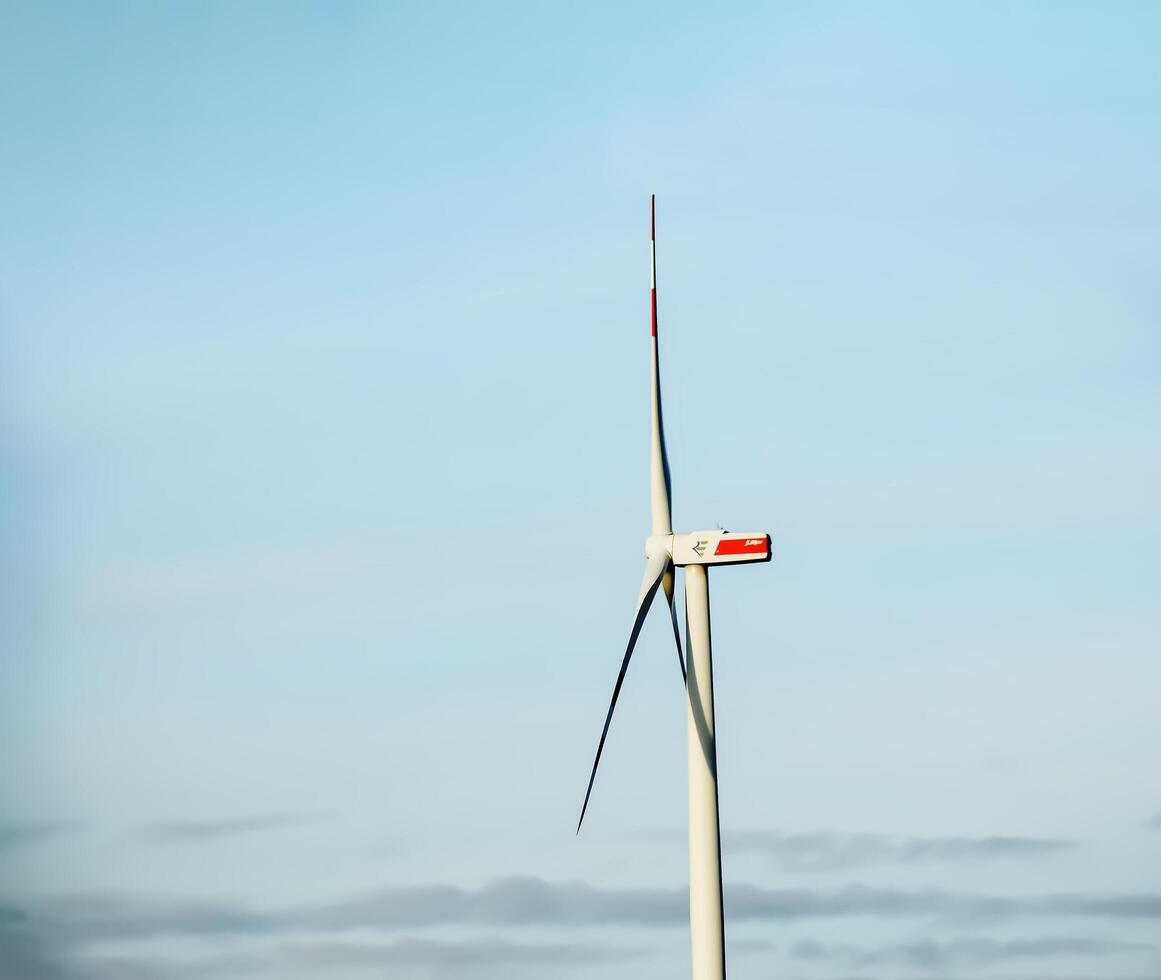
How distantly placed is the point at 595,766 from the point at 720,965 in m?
9.93

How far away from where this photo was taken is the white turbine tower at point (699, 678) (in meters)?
95.6

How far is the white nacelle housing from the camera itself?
9750 cm

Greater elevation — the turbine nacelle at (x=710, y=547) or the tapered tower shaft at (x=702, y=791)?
the turbine nacelle at (x=710, y=547)

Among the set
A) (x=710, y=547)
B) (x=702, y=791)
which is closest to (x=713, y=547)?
(x=710, y=547)

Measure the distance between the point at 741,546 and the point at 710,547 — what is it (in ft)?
5.73

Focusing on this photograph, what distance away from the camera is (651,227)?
4230 inches

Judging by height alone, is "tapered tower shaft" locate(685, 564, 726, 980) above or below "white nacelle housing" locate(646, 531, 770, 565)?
below

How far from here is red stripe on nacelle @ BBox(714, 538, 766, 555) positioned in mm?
97375

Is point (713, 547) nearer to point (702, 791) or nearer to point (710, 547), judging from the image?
point (710, 547)

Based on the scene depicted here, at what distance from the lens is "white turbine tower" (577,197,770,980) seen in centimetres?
9556

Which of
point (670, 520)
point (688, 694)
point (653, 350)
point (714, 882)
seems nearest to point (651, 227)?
point (653, 350)

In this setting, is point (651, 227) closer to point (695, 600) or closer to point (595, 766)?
point (695, 600)

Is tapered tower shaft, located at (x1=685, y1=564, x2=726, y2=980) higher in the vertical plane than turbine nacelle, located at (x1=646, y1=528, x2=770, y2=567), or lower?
lower

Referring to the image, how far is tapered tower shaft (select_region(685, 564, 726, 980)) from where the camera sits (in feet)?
313
